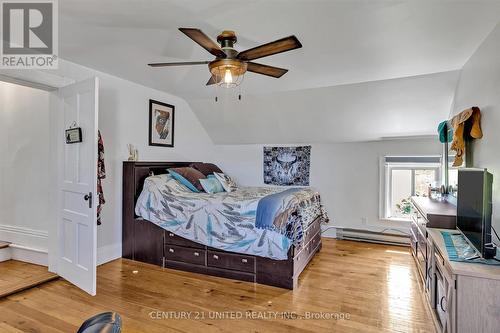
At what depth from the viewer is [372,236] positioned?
14.8 ft

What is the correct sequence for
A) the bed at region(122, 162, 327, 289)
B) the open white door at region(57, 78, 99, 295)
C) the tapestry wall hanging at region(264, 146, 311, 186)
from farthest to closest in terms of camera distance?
the tapestry wall hanging at region(264, 146, 311, 186), the bed at region(122, 162, 327, 289), the open white door at region(57, 78, 99, 295)

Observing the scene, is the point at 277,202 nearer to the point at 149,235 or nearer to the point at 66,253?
the point at 149,235

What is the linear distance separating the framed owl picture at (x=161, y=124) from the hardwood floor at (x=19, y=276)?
6.78 ft

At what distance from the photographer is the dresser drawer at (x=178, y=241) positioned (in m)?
3.27

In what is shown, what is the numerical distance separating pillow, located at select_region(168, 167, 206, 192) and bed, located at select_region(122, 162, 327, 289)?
0.23 metres

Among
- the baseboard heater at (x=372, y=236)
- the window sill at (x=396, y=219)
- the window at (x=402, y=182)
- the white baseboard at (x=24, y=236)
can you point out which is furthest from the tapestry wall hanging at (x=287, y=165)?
the white baseboard at (x=24, y=236)

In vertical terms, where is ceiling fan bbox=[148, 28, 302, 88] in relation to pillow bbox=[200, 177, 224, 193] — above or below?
above

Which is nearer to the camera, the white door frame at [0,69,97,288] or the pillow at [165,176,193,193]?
the white door frame at [0,69,97,288]

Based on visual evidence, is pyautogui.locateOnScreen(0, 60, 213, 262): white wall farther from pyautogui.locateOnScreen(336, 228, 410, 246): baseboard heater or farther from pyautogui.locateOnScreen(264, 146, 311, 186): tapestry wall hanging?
pyautogui.locateOnScreen(336, 228, 410, 246): baseboard heater

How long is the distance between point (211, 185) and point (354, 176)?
7.94 ft

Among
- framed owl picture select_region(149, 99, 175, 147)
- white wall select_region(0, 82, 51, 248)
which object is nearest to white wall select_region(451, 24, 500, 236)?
framed owl picture select_region(149, 99, 175, 147)

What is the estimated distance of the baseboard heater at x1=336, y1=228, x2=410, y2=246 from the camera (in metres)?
4.36

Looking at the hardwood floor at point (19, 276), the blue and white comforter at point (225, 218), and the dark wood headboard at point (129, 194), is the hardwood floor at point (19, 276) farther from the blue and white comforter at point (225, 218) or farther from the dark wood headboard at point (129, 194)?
the blue and white comforter at point (225, 218)

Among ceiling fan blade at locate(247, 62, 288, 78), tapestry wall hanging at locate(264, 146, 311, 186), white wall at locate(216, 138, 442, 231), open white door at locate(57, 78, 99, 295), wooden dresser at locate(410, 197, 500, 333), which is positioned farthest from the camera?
tapestry wall hanging at locate(264, 146, 311, 186)
